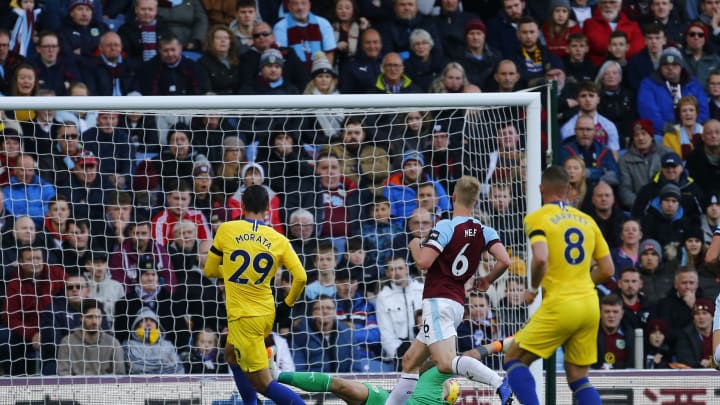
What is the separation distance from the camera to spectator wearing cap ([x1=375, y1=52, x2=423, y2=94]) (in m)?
15.0

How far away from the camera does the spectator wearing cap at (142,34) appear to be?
15.0 m

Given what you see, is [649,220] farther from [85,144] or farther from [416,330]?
[85,144]

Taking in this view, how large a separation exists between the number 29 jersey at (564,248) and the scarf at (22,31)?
664cm

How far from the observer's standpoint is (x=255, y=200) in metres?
10.7

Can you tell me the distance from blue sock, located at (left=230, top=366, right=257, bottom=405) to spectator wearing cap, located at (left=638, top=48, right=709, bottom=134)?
675 centimetres

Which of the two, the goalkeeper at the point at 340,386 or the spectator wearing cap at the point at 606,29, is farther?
the spectator wearing cap at the point at 606,29

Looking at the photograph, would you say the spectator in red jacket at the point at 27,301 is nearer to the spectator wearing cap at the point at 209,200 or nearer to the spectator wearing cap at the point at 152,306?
the spectator wearing cap at the point at 152,306

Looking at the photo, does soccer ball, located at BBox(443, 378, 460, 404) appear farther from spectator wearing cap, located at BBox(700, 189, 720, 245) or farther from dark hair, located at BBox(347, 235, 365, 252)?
spectator wearing cap, located at BBox(700, 189, 720, 245)

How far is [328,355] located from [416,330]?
88 centimetres

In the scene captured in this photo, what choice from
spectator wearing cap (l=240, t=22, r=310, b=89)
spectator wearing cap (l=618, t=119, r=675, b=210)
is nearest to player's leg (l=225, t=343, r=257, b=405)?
spectator wearing cap (l=240, t=22, r=310, b=89)

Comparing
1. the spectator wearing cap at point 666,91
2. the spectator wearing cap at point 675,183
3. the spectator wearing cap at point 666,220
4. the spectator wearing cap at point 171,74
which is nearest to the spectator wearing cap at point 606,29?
the spectator wearing cap at point 666,91

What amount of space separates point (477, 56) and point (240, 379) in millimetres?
5895

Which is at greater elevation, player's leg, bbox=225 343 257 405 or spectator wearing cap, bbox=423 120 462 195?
spectator wearing cap, bbox=423 120 462 195

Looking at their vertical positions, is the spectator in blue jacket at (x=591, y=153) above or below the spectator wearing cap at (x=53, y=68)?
below
